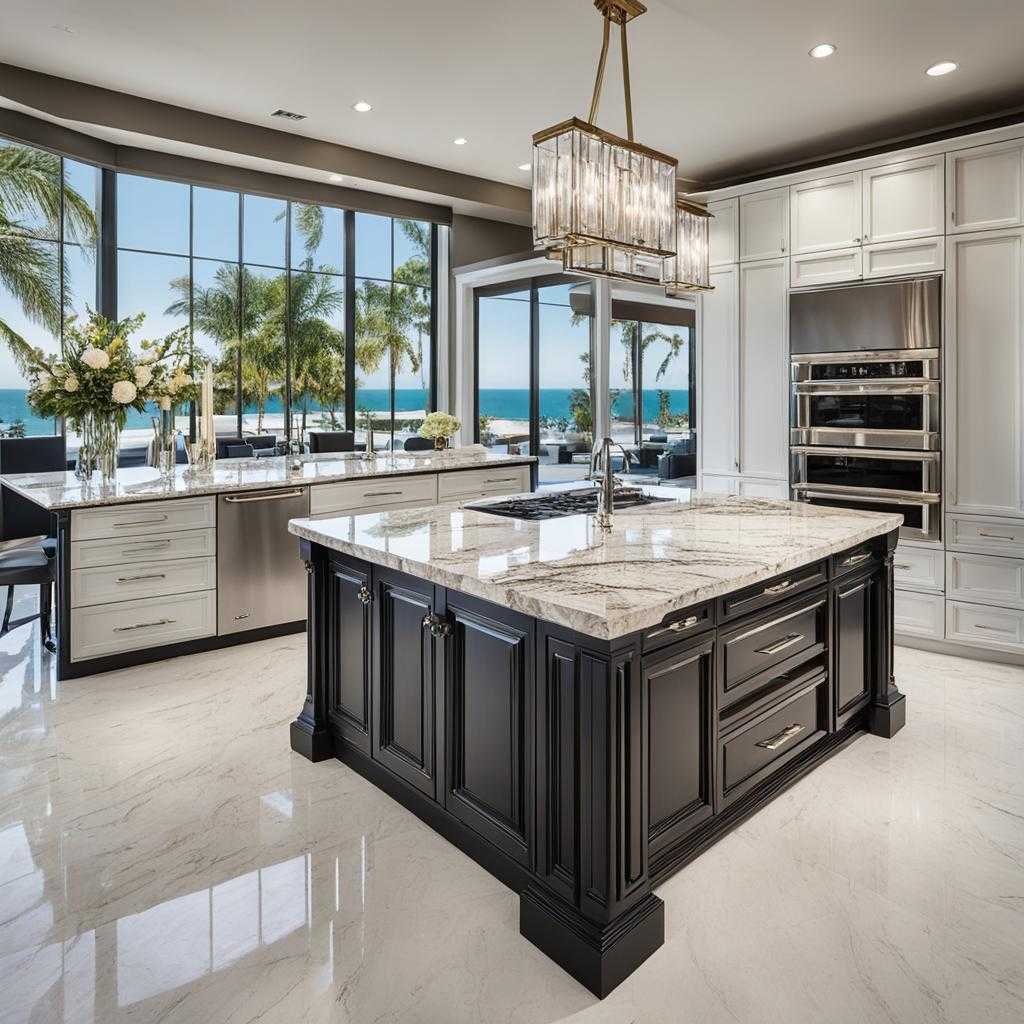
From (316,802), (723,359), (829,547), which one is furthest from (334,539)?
(723,359)

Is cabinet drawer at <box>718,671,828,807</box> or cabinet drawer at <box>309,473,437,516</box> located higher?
cabinet drawer at <box>309,473,437,516</box>

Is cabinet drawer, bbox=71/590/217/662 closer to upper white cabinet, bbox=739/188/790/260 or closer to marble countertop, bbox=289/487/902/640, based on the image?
marble countertop, bbox=289/487/902/640

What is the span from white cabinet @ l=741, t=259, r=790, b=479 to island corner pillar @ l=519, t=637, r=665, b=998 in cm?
347

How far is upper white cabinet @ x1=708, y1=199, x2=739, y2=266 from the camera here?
4.97m

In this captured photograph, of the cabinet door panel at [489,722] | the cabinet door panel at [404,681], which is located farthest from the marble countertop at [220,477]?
the cabinet door panel at [489,722]

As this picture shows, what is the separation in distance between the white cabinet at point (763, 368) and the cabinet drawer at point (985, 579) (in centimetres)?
112

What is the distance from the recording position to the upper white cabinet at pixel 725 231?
4.97 m

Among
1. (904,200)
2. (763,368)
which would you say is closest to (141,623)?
(763,368)

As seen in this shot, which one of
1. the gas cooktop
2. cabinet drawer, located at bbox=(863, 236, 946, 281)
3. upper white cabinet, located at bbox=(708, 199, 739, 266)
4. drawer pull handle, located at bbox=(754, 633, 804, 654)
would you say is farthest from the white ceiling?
drawer pull handle, located at bbox=(754, 633, 804, 654)

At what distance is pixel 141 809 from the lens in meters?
2.49

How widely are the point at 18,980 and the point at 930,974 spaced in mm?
2090

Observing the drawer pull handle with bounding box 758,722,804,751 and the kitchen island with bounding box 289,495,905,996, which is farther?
the drawer pull handle with bounding box 758,722,804,751

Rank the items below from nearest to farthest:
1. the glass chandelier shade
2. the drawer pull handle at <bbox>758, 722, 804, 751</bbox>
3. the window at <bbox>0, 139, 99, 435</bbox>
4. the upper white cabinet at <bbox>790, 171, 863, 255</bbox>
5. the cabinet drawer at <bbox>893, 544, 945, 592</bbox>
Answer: the drawer pull handle at <bbox>758, 722, 804, 751</bbox> → the glass chandelier shade → the cabinet drawer at <bbox>893, 544, 945, 592</bbox> → the upper white cabinet at <bbox>790, 171, 863, 255</bbox> → the window at <bbox>0, 139, 99, 435</bbox>

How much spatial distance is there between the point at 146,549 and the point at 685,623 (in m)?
2.96
